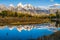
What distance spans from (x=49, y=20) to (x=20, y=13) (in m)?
0.62

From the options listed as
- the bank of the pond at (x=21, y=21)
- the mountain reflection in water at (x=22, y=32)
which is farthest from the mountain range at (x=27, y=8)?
the mountain reflection in water at (x=22, y=32)

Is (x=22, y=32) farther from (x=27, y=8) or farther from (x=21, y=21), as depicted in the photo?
(x=27, y=8)

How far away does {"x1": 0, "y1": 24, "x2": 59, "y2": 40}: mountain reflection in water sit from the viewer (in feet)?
12.2

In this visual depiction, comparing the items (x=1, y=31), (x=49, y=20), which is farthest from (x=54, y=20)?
(x=1, y=31)

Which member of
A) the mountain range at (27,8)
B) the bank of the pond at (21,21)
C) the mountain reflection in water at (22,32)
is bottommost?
the mountain reflection in water at (22,32)

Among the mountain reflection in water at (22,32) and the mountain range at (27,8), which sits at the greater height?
the mountain range at (27,8)

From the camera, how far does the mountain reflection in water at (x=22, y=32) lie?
12.2ft

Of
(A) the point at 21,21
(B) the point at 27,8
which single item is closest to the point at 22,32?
(A) the point at 21,21

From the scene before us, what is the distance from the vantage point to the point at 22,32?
3.76m

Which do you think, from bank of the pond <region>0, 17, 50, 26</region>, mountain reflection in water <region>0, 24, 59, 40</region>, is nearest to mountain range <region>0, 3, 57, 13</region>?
bank of the pond <region>0, 17, 50, 26</region>

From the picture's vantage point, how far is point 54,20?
3.80m

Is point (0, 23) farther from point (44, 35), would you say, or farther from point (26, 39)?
point (44, 35)

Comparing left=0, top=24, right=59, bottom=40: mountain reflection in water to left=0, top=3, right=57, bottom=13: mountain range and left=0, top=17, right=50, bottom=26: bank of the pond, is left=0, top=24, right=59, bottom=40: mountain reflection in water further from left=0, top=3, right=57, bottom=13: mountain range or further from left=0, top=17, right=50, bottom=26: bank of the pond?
left=0, top=3, right=57, bottom=13: mountain range

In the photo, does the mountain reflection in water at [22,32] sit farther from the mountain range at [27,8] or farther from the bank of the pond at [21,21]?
the mountain range at [27,8]
